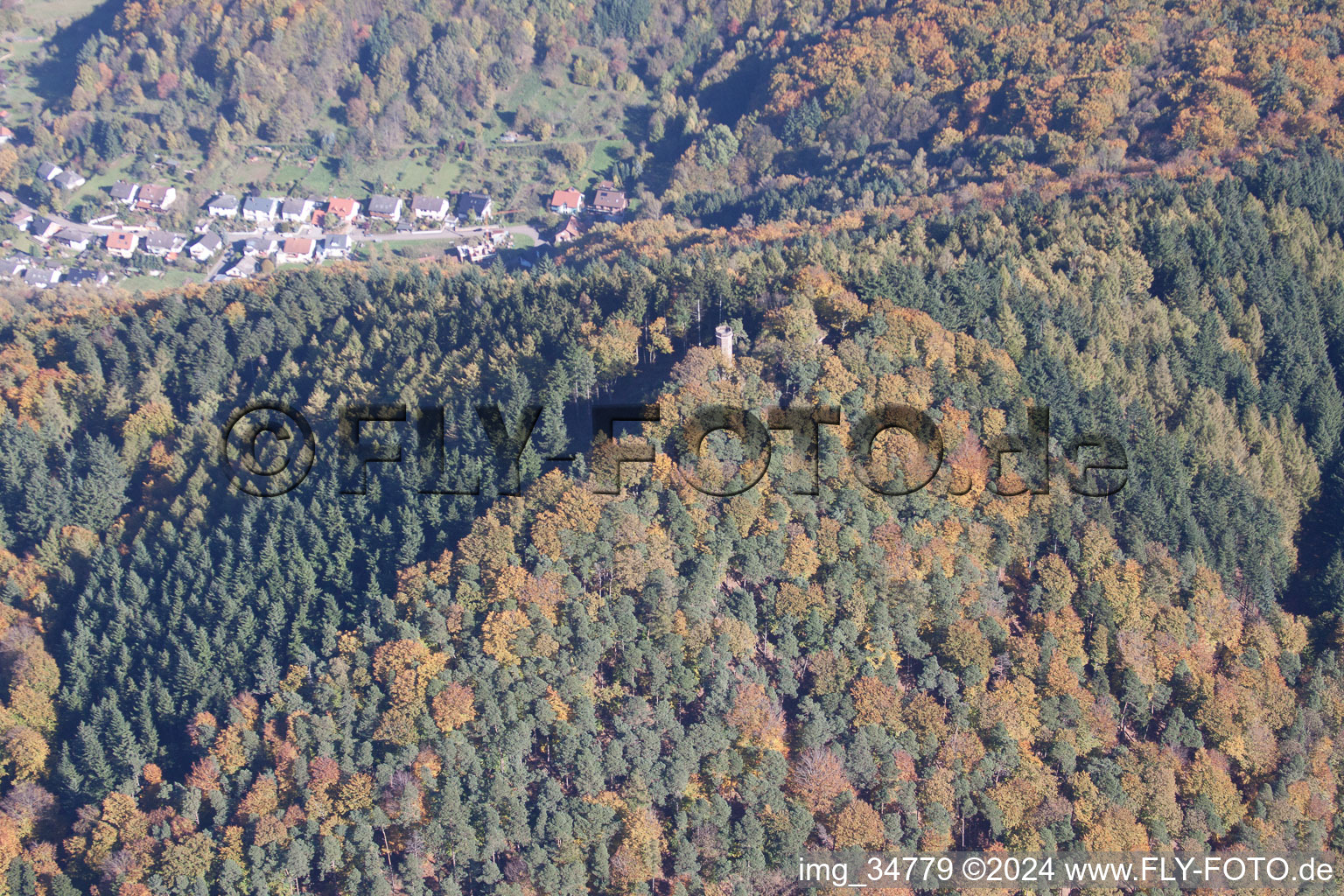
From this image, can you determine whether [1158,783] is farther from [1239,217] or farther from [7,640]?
[7,640]

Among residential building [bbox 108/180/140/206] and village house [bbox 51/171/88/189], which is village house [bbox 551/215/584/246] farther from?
village house [bbox 51/171/88/189]

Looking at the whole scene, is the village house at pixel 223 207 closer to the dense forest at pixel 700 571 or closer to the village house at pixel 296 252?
the village house at pixel 296 252

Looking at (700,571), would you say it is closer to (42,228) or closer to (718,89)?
(718,89)

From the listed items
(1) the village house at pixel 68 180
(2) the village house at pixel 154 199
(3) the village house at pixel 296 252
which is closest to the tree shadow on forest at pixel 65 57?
(1) the village house at pixel 68 180

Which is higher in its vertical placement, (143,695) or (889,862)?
(143,695)

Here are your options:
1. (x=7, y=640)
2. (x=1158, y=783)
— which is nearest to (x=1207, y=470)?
(x=1158, y=783)

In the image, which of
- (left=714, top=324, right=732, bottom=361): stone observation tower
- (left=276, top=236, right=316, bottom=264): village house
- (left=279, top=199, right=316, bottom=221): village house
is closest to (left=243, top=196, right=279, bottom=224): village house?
(left=279, top=199, right=316, bottom=221): village house
